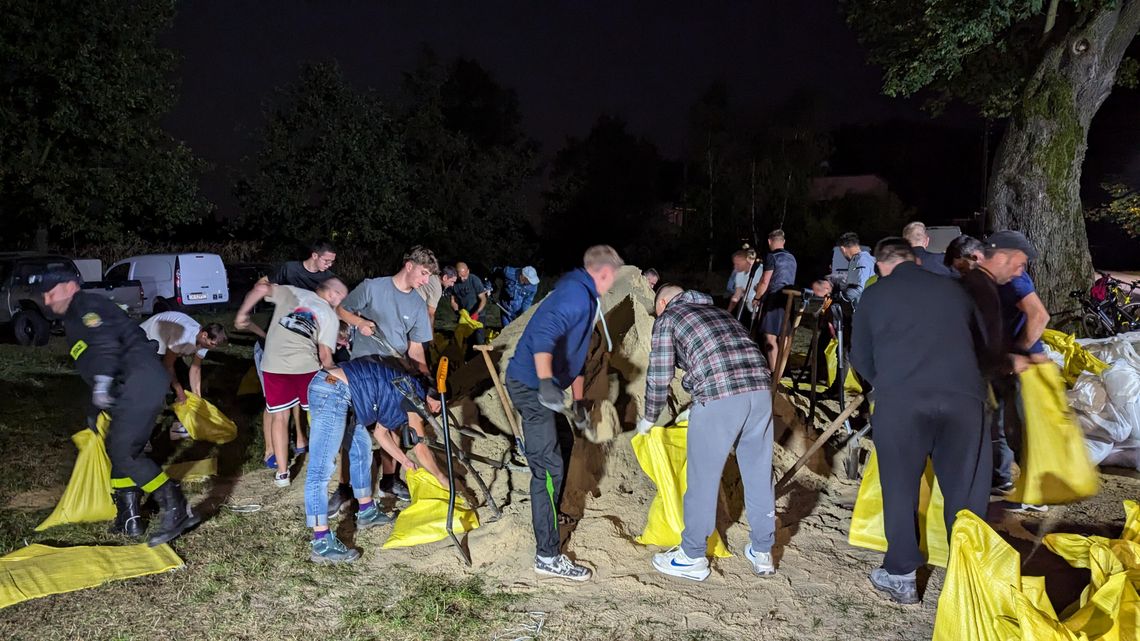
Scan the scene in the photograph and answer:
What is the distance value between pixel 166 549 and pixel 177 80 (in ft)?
61.9

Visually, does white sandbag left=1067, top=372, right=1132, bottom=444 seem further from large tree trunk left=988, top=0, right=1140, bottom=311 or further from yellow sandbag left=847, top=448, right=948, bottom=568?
large tree trunk left=988, top=0, right=1140, bottom=311

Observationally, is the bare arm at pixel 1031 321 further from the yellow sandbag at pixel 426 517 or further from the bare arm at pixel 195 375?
the bare arm at pixel 195 375

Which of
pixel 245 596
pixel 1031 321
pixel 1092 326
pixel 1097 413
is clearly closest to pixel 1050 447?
pixel 1031 321

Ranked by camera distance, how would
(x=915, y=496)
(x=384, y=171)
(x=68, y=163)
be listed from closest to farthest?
(x=915, y=496)
(x=68, y=163)
(x=384, y=171)

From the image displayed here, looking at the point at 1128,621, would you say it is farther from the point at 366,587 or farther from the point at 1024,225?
the point at 1024,225

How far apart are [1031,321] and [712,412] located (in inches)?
96.9

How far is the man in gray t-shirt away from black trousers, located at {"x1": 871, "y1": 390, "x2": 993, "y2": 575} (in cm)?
304

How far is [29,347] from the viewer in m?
11.9

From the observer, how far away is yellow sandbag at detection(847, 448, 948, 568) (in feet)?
13.7

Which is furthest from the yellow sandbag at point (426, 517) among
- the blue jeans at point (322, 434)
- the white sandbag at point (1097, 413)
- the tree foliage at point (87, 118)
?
the tree foliage at point (87, 118)

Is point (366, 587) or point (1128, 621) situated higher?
point (1128, 621)

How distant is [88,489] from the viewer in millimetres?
4863

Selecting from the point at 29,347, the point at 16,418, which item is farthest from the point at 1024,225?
the point at 29,347

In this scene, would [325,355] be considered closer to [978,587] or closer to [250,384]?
[978,587]
